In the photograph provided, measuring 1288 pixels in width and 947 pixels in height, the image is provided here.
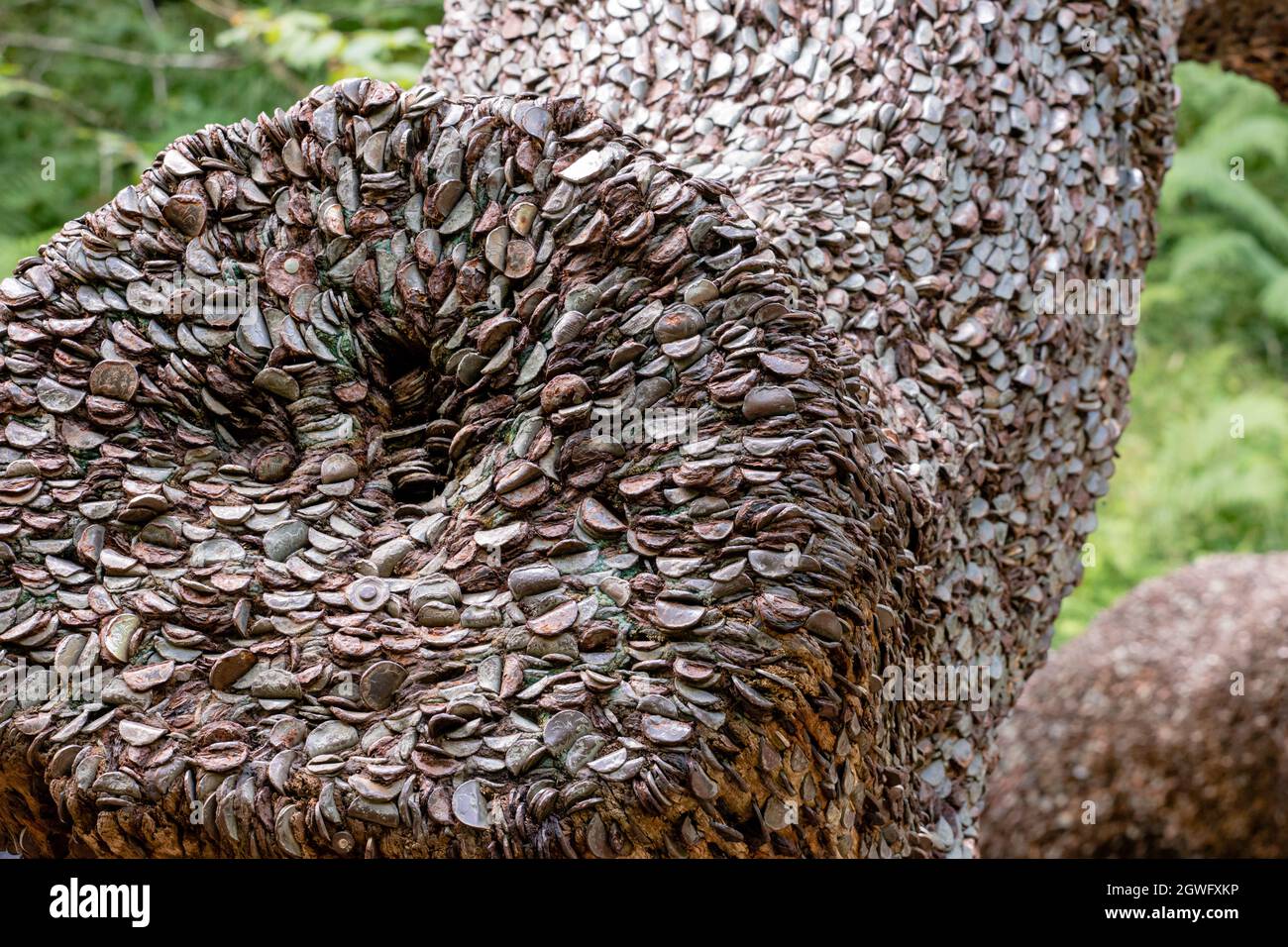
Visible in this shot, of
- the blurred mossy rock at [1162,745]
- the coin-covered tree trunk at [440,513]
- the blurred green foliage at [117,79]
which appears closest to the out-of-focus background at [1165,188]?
the blurred green foliage at [117,79]

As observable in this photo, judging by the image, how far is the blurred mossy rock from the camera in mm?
3730

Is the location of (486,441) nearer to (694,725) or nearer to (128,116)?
(694,725)

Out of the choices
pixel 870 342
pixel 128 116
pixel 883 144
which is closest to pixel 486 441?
pixel 870 342

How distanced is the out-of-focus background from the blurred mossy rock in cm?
119

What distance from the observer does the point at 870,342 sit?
1.50 metres

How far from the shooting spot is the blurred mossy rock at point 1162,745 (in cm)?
373

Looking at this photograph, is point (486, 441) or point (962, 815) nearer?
point (486, 441)

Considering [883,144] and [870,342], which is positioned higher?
[883,144]

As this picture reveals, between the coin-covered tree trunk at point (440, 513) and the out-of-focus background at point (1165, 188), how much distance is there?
7.37 feet

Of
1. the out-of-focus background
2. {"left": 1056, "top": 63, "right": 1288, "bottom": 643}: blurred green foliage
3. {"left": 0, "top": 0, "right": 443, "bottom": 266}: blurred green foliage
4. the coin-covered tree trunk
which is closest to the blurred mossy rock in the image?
the out-of-focus background

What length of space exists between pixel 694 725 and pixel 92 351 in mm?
666
